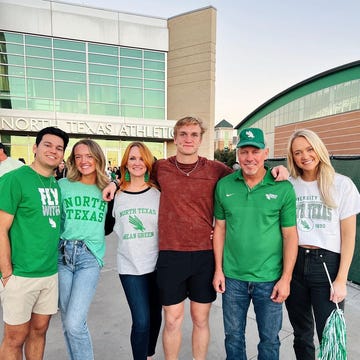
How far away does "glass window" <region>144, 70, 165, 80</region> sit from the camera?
23156mm

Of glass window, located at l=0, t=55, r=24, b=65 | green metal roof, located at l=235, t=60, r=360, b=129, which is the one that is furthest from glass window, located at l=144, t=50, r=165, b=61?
green metal roof, located at l=235, t=60, r=360, b=129

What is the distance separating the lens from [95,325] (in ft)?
11.1

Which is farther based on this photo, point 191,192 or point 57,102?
point 57,102

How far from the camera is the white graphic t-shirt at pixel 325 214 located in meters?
2.13

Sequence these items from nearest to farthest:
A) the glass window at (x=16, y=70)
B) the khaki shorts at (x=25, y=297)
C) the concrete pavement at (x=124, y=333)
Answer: the khaki shorts at (x=25, y=297)
the concrete pavement at (x=124, y=333)
the glass window at (x=16, y=70)

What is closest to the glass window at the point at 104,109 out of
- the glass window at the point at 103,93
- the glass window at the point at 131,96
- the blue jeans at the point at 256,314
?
the glass window at the point at 103,93

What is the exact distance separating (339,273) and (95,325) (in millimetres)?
2656

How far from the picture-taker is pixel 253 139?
2232mm

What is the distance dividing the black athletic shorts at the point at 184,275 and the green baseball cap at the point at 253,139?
94 cm

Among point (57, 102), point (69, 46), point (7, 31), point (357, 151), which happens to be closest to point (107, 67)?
point (69, 46)

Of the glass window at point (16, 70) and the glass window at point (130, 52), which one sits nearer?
the glass window at point (16, 70)

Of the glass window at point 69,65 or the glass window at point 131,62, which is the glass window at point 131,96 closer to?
the glass window at point 131,62

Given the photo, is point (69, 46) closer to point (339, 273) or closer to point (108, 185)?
point (108, 185)

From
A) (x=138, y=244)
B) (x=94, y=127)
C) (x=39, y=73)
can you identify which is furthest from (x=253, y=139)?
(x=39, y=73)
